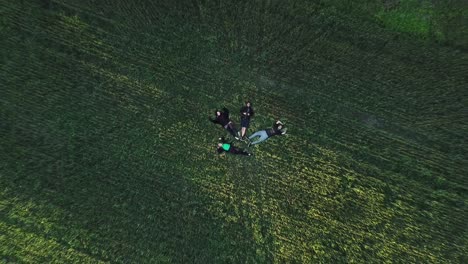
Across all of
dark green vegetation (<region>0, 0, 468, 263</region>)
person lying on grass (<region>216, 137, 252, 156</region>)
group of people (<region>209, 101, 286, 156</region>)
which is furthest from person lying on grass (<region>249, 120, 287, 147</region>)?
person lying on grass (<region>216, 137, 252, 156</region>)

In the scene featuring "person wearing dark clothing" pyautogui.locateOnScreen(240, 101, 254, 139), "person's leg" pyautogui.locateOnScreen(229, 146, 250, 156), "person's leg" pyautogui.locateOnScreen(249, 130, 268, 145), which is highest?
"person wearing dark clothing" pyautogui.locateOnScreen(240, 101, 254, 139)

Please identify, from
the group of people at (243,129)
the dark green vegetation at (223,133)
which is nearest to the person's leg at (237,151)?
the group of people at (243,129)

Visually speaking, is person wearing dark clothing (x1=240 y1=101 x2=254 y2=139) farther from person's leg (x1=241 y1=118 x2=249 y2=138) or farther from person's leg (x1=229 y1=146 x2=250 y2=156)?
person's leg (x1=229 y1=146 x2=250 y2=156)

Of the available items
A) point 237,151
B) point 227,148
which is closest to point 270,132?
point 237,151

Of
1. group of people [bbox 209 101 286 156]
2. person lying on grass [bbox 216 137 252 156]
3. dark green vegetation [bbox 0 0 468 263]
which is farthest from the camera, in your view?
group of people [bbox 209 101 286 156]

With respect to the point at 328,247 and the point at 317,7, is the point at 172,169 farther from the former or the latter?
the point at 317,7

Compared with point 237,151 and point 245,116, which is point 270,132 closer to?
point 245,116
